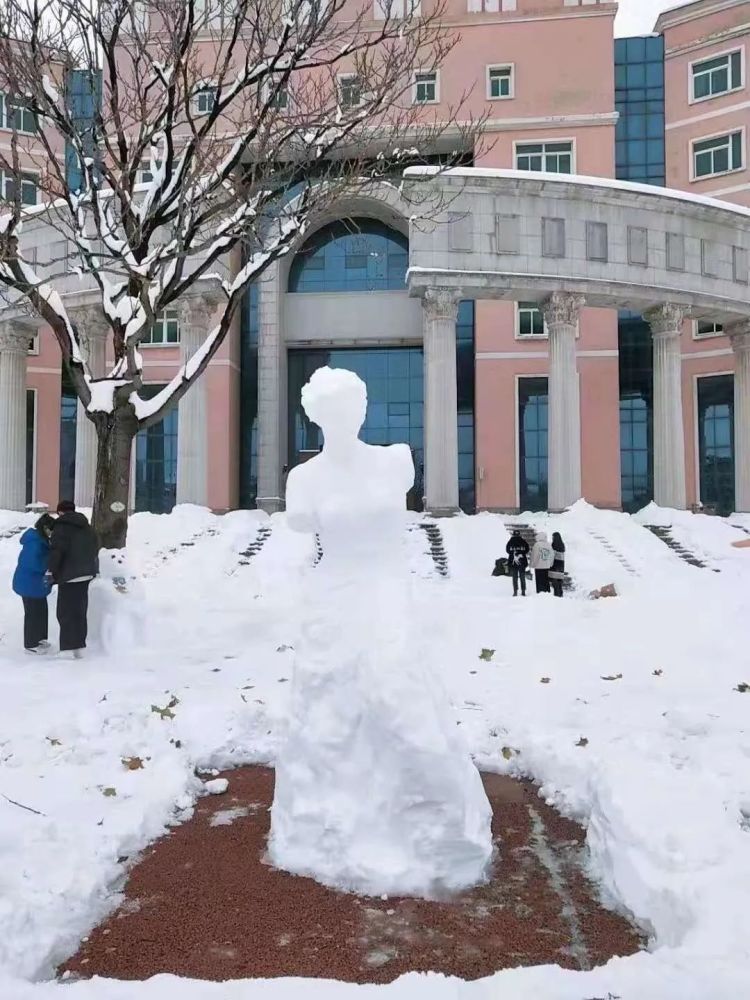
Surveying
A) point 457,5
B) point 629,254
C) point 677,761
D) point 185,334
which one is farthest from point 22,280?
point 457,5

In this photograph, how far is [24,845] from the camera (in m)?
4.23

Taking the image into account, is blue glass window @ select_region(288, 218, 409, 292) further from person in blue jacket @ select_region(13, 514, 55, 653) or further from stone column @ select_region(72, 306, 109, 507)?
person in blue jacket @ select_region(13, 514, 55, 653)

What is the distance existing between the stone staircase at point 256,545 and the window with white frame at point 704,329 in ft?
65.4

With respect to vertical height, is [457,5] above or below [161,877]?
above

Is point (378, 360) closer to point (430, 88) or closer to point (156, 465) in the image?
point (156, 465)

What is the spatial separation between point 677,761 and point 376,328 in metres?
25.5

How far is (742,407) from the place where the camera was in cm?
2631

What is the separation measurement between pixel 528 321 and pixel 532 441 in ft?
15.0

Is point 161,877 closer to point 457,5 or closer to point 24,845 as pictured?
point 24,845

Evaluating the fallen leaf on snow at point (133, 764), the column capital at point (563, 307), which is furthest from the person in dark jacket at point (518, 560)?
the column capital at point (563, 307)

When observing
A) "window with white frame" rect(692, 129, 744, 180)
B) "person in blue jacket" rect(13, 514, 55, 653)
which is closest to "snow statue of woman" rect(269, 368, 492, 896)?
"person in blue jacket" rect(13, 514, 55, 653)

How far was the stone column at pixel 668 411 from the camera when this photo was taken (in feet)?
78.6

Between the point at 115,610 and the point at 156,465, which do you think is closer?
the point at 115,610

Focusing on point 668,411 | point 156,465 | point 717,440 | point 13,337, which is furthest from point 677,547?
point 13,337
